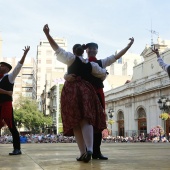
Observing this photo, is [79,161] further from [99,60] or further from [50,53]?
[50,53]

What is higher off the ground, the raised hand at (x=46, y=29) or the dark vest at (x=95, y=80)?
the raised hand at (x=46, y=29)

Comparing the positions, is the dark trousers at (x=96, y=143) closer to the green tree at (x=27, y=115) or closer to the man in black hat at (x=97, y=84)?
the man in black hat at (x=97, y=84)

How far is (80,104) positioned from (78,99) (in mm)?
78

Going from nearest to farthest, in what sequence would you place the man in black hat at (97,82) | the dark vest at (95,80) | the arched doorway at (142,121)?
the dark vest at (95,80), the man in black hat at (97,82), the arched doorway at (142,121)

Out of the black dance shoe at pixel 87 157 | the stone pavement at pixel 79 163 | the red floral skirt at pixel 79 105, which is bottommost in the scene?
the stone pavement at pixel 79 163

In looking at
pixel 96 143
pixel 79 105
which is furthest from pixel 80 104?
pixel 96 143

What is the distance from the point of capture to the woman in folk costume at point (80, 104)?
474 centimetres

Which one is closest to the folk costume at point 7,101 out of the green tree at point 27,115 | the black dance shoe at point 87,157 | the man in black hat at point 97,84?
the man in black hat at point 97,84

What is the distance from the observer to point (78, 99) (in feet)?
15.7

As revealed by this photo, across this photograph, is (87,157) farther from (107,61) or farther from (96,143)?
(107,61)

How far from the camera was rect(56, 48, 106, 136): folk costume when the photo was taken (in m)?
4.74

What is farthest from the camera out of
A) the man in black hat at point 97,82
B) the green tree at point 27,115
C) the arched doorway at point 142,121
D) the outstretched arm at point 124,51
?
the green tree at point 27,115

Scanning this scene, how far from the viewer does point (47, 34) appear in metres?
4.79

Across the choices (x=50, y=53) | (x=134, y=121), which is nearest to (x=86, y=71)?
(x=134, y=121)
